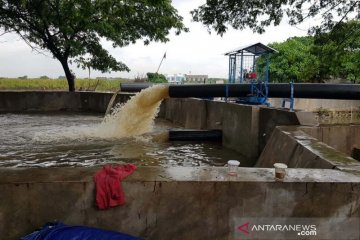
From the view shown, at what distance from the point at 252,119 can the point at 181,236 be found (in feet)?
19.7

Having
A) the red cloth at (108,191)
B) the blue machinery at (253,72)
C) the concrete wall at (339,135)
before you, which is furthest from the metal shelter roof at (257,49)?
the red cloth at (108,191)

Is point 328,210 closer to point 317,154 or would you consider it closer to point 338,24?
point 317,154

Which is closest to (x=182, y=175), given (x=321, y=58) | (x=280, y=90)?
(x=280, y=90)

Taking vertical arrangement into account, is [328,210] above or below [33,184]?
below

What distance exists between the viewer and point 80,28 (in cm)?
1862

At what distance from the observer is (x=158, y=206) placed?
388cm

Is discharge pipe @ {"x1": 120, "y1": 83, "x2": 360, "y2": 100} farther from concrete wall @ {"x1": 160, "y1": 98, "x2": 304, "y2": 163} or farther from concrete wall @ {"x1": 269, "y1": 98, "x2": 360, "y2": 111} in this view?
concrete wall @ {"x1": 269, "y1": 98, "x2": 360, "y2": 111}

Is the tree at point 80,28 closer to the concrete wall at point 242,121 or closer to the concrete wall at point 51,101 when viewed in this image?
the concrete wall at point 51,101

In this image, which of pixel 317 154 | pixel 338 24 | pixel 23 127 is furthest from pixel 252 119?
pixel 23 127

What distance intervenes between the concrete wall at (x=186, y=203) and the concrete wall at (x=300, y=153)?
0.79 metres

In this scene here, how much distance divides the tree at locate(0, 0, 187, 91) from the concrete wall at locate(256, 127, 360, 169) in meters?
12.0

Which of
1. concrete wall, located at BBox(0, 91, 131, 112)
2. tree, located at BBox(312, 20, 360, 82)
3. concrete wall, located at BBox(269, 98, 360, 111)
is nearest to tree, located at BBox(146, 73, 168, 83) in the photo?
concrete wall, located at BBox(0, 91, 131, 112)

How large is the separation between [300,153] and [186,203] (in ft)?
9.09

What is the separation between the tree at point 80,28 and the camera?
57.0 feet
